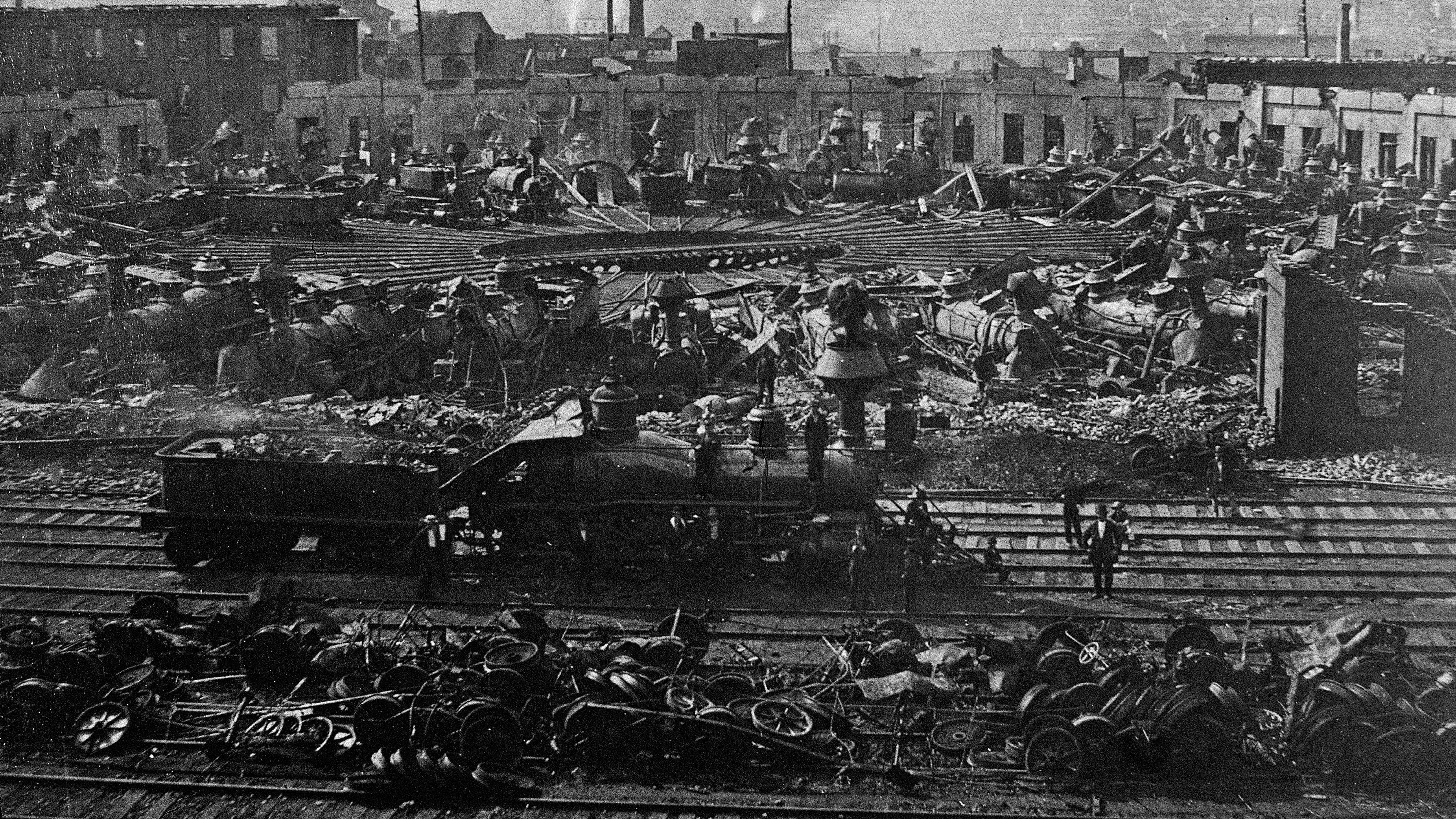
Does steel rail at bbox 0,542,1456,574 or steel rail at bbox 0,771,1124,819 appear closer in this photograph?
steel rail at bbox 0,771,1124,819

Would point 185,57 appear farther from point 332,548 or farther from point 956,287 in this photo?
point 332,548

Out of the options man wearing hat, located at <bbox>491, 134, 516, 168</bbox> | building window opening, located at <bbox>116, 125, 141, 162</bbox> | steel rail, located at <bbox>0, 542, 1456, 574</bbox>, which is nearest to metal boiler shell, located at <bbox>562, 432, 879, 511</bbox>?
steel rail, located at <bbox>0, 542, 1456, 574</bbox>

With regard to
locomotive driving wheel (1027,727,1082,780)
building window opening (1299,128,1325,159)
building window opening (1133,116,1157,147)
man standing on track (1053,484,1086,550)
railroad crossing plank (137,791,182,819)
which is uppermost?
building window opening (1133,116,1157,147)

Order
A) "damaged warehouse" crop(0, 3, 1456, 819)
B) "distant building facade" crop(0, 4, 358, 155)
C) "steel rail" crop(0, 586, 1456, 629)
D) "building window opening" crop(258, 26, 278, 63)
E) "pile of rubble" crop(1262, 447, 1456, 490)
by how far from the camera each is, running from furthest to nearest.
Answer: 1. "building window opening" crop(258, 26, 278, 63)
2. "distant building facade" crop(0, 4, 358, 155)
3. "pile of rubble" crop(1262, 447, 1456, 490)
4. "steel rail" crop(0, 586, 1456, 629)
5. "damaged warehouse" crop(0, 3, 1456, 819)

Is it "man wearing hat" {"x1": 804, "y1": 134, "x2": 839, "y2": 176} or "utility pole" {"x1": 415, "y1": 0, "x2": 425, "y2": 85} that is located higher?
"utility pole" {"x1": 415, "y1": 0, "x2": 425, "y2": 85}

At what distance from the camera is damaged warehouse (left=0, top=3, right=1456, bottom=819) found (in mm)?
12148

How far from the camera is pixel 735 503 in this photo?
16.5 metres

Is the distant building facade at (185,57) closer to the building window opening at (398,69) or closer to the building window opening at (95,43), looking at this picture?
the building window opening at (95,43)

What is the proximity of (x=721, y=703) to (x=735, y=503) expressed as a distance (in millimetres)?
3859

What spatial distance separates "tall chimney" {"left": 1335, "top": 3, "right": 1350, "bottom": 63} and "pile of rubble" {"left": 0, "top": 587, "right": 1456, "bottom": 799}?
42708 millimetres

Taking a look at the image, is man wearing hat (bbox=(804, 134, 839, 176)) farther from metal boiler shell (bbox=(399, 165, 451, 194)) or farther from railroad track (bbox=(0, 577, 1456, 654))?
railroad track (bbox=(0, 577, 1456, 654))

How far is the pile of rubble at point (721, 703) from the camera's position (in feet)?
39.3

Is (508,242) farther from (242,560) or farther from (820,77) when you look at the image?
(820,77)

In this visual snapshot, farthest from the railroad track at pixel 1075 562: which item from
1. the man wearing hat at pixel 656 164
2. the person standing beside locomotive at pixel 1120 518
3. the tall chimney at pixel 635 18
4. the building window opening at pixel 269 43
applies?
the tall chimney at pixel 635 18
